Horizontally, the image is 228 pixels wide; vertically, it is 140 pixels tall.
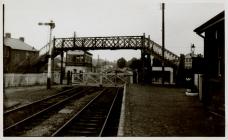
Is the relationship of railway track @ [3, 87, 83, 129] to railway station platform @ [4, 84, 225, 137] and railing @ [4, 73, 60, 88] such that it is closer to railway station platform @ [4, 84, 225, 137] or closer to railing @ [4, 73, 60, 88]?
railway station platform @ [4, 84, 225, 137]

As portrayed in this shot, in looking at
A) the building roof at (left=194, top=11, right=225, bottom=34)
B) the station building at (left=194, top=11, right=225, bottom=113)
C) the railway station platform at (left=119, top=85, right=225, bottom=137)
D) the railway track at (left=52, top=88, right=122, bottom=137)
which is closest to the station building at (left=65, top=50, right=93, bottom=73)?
the railway track at (left=52, top=88, right=122, bottom=137)

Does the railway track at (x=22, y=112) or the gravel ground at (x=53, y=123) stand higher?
the railway track at (x=22, y=112)

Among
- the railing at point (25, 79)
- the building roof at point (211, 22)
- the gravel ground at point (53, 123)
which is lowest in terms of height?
the gravel ground at point (53, 123)

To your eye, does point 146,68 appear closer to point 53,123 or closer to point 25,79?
point 25,79

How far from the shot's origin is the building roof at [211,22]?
8235 millimetres

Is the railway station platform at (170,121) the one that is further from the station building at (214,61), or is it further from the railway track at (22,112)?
the railway track at (22,112)

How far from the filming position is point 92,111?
37.9 ft

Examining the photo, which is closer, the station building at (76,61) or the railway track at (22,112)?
the railway track at (22,112)

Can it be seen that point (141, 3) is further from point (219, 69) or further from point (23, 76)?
point (23, 76)

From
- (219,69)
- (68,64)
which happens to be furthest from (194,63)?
(68,64)

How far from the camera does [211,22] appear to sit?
9367 mm

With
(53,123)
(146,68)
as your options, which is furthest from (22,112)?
(146,68)

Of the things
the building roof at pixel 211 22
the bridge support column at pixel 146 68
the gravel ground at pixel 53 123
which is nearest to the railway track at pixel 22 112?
the gravel ground at pixel 53 123

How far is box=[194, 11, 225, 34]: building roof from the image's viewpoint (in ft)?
27.0
